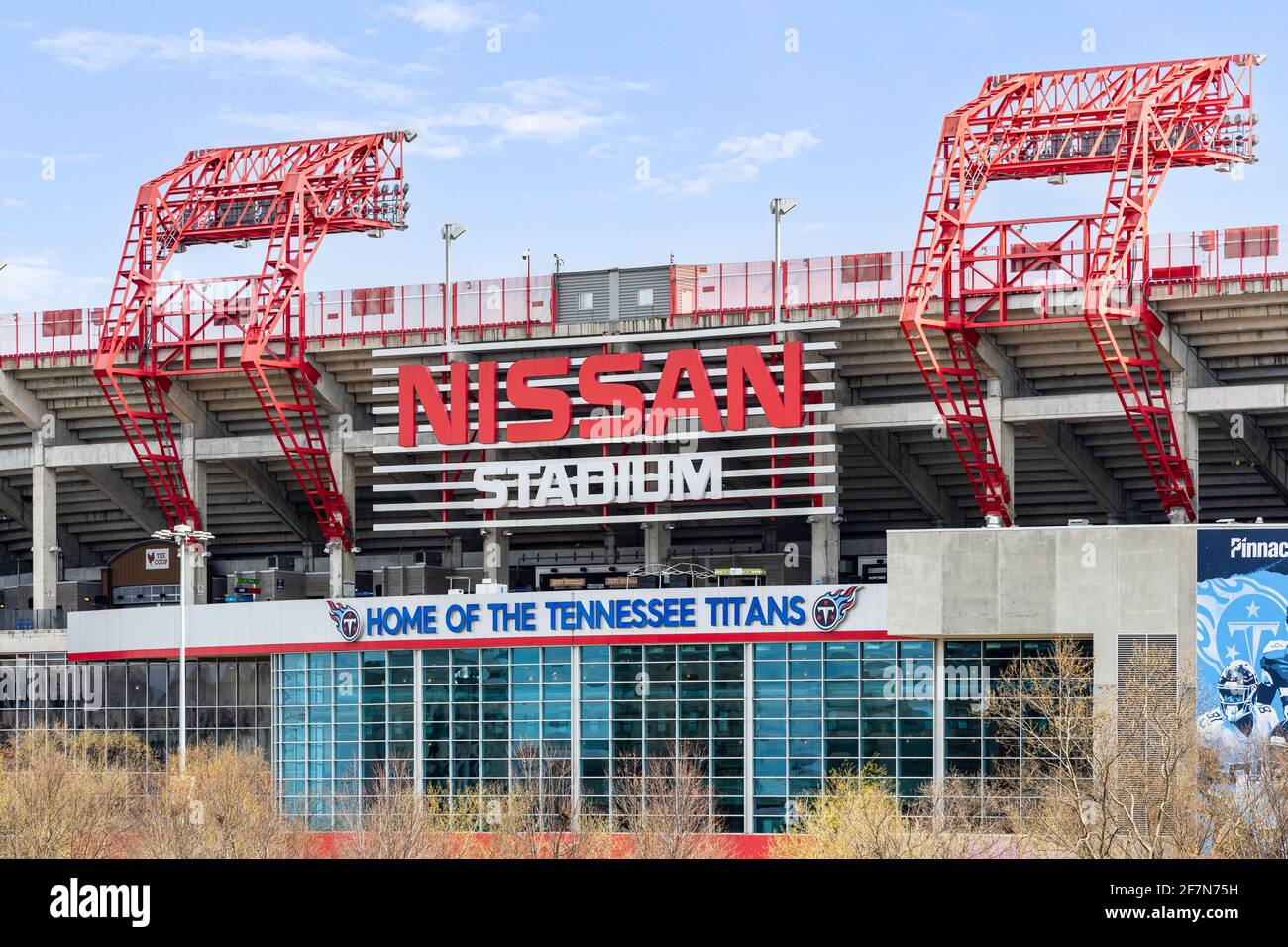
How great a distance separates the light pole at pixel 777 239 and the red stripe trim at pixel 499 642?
47.7 ft

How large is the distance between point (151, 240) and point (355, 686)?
24301 millimetres

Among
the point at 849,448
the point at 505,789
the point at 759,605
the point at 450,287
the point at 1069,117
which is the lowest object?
the point at 505,789

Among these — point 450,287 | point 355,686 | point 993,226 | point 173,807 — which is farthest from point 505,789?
point 993,226

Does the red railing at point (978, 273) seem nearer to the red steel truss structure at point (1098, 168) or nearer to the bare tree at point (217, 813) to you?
the red steel truss structure at point (1098, 168)

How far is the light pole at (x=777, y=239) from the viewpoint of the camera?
91.9m

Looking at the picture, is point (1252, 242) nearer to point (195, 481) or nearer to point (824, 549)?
point (824, 549)

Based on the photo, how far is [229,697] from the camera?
321 ft

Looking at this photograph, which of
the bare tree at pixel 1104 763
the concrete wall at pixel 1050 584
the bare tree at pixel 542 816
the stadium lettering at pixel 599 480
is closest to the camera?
the bare tree at pixel 1104 763

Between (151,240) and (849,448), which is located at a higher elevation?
(151,240)

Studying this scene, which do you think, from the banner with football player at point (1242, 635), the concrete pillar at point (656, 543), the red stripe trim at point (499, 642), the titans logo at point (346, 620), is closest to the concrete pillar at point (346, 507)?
the red stripe trim at point (499, 642)

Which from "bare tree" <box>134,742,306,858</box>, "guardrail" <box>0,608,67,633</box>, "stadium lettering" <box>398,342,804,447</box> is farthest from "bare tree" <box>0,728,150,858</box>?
"stadium lettering" <box>398,342,804,447</box>

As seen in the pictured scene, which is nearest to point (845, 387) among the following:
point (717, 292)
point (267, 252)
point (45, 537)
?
point (717, 292)

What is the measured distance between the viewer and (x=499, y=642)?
92.0 metres

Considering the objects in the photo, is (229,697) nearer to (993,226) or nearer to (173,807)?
(173,807)
